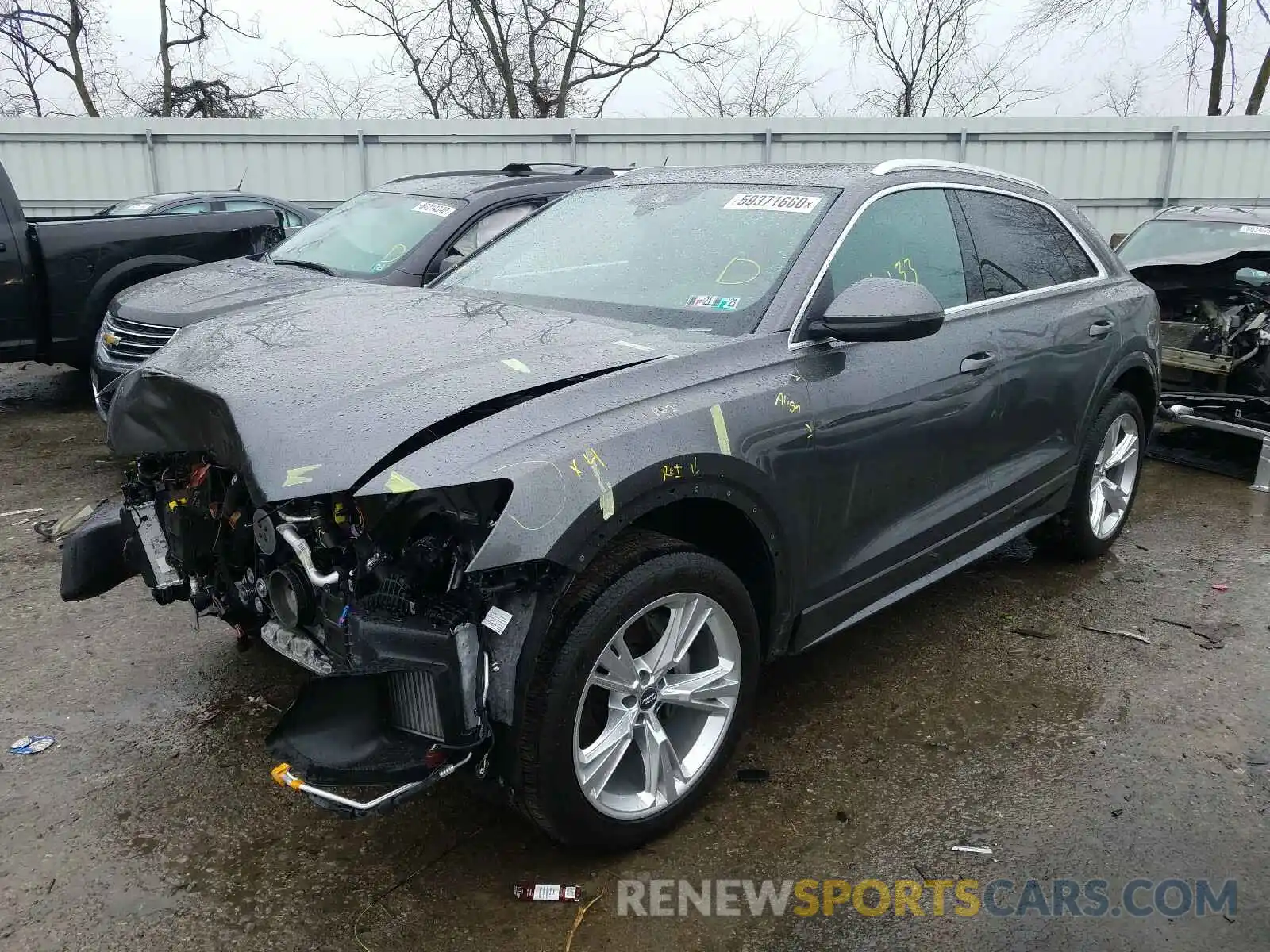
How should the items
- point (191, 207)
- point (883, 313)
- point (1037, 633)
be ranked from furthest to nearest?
1. point (191, 207)
2. point (1037, 633)
3. point (883, 313)

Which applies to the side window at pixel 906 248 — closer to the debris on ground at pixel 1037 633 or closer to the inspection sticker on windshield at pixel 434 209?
the debris on ground at pixel 1037 633

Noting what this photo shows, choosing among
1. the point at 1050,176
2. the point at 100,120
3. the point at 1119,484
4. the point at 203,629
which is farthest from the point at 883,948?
the point at 100,120

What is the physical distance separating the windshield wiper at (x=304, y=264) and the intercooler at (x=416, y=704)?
440 cm

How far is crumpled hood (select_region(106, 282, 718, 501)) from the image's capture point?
2.25 metres

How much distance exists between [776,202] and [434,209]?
3.74m

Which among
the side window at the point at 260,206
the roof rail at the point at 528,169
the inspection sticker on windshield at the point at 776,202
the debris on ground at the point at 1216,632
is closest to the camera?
the inspection sticker on windshield at the point at 776,202

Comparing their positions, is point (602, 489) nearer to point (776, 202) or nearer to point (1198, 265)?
point (776, 202)

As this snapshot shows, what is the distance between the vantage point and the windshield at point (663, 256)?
3.04 meters

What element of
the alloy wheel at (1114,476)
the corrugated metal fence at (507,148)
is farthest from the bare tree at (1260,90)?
the alloy wheel at (1114,476)

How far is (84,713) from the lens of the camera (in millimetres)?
3307

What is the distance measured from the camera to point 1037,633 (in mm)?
4047

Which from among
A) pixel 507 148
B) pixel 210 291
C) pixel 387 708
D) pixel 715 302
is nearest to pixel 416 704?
pixel 387 708

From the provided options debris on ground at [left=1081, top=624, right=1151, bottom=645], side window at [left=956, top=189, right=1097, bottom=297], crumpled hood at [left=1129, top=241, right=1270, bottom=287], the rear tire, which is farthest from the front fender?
crumpled hood at [left=1129, top=241, right=1270, bottom=287]

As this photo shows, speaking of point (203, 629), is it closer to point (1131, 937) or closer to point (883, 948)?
point (883, 948)
